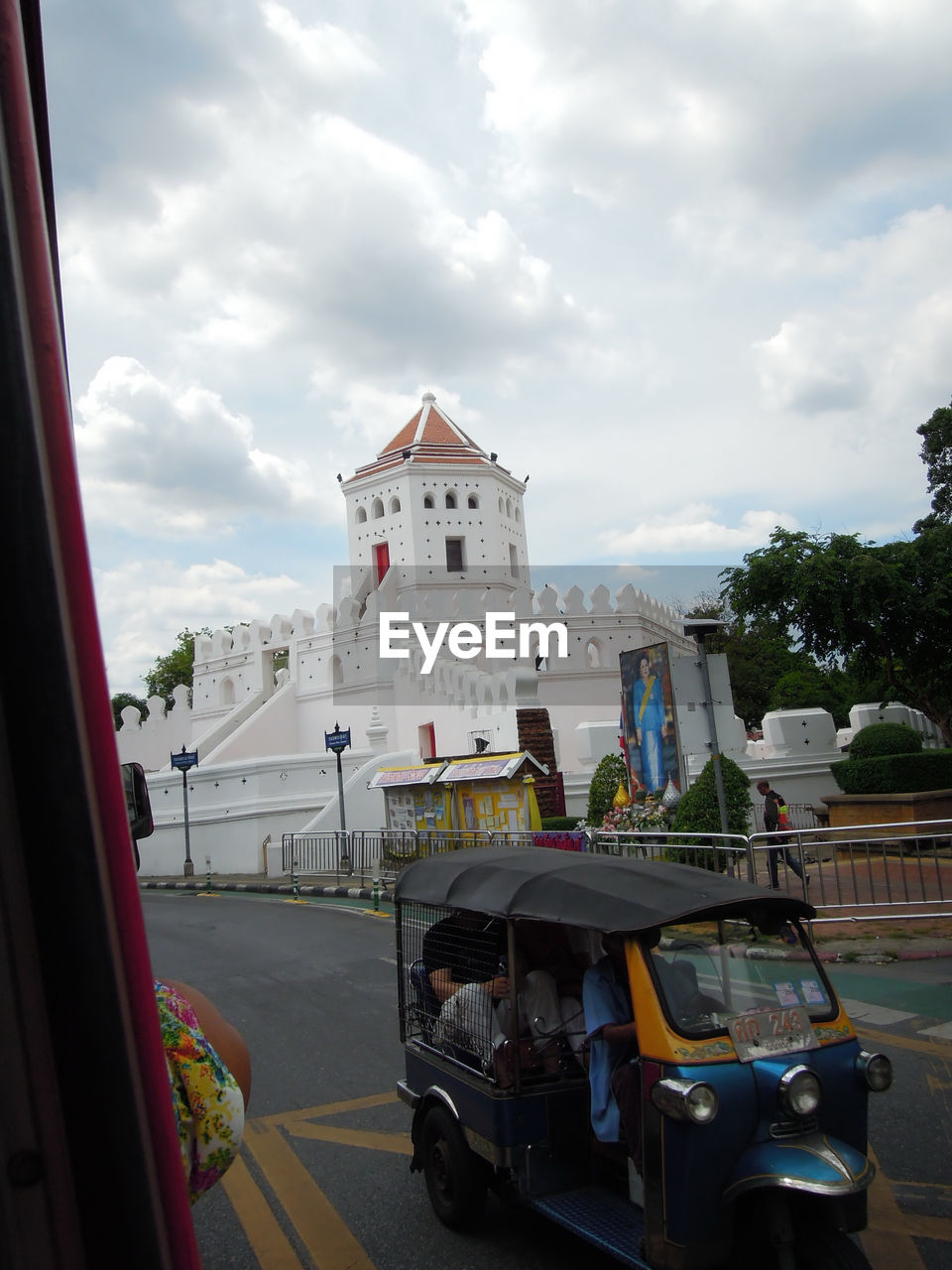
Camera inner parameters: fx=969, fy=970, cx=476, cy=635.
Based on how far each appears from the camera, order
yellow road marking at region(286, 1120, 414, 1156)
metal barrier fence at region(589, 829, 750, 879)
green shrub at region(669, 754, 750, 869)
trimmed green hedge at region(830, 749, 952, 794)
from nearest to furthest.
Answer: yellow road marking at region(286, 1120, 414, 1156) < metal barrier fence at region(589, 829, 750, 879) < green shrub at region(669, 754, 750, 869) < trimmed green hedge at region(830, 749, 952, 794)

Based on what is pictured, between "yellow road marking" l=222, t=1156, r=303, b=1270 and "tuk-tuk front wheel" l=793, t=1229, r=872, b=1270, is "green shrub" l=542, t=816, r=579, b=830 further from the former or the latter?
"tuk-tuk front wheel" l=793, t=1229, r=872, b=1270

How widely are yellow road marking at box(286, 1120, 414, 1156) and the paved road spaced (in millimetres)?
12

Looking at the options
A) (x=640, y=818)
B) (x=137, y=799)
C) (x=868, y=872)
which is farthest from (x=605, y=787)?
(x=137, y=799)

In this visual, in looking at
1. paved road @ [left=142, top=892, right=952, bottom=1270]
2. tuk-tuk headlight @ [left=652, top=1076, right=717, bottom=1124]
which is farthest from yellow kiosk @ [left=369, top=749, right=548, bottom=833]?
tuk-tuk headlight @ [left=652, top=1076, right=717, bottom=1124]

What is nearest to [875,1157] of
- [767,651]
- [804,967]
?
[804,967]

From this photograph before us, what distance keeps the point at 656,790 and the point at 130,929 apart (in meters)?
14.4

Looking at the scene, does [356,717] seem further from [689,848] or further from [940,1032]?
[940,1032]

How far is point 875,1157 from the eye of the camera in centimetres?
505

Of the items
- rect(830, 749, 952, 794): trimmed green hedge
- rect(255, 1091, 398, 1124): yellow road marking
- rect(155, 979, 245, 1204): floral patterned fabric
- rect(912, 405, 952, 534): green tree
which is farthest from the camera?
rect(912, 405, 952, 534): green tree

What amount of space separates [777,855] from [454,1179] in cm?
887

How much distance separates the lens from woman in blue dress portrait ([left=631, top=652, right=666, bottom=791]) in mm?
15188

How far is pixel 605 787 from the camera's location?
1695cm

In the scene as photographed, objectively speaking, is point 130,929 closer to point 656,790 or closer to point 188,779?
point 656,790

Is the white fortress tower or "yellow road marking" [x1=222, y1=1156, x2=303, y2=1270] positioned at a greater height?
the white fortress tower
